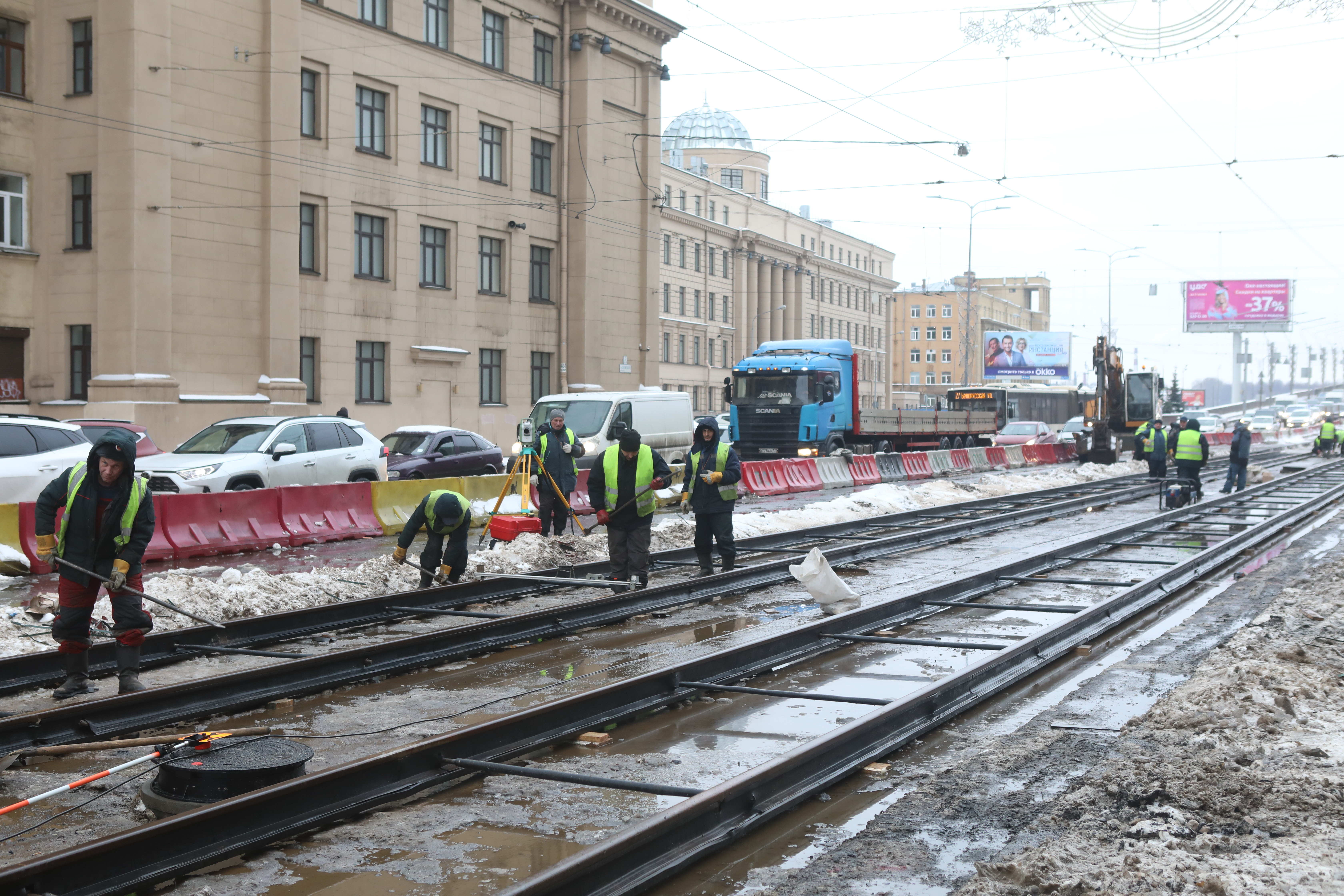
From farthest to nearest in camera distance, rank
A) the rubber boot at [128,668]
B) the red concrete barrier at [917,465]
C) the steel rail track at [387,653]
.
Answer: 1. the red concrete barrier at [917,465]
2. the rubber boot at [128,668]
3. the steel rail track at [387,653]

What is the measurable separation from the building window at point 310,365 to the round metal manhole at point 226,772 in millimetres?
27613

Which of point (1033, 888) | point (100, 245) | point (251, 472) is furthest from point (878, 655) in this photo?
point (100, 245)

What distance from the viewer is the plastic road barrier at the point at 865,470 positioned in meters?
32.0

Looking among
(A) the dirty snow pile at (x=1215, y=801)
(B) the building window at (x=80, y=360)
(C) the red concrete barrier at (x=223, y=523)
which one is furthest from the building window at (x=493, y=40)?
(A) the dirty snow pile at (x=1215, y=801)

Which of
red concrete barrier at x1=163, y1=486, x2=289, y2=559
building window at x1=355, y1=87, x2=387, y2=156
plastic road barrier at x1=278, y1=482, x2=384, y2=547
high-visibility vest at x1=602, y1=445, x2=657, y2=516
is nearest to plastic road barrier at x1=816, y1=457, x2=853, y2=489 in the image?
plastic road barrier at x1=278, y1=482, x2=384, y2=547

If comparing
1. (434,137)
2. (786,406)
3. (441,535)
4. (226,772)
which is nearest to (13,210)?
(434,137)

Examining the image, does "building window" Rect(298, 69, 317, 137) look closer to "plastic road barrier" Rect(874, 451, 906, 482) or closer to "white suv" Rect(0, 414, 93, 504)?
"plastic road barrier" Rect(874, 451, 906, 482)

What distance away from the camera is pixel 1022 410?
65875 mm

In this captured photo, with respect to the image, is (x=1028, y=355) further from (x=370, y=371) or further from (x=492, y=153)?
(x=370, y=371)

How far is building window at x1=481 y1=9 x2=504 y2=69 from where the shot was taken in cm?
3831

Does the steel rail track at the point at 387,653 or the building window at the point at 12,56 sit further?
the building window at the point at 12,56

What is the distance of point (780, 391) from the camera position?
105ft

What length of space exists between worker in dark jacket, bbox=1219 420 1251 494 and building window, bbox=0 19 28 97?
29199 millimetres

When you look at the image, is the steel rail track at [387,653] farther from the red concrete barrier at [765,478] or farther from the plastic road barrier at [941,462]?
the plastic road barrier at [941,462]
